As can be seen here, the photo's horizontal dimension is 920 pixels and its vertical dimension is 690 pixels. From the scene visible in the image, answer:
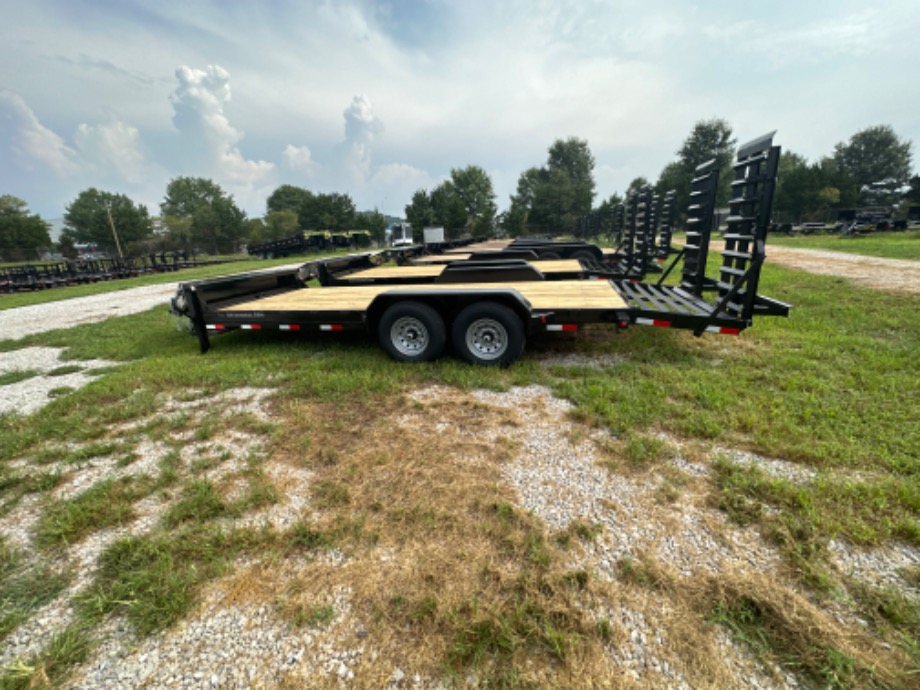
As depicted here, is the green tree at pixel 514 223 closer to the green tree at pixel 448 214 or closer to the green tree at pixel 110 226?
the green tree at pixel 448 214

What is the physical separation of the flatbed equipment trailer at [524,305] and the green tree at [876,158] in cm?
7323

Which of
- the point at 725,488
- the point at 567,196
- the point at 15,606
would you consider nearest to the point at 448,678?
the point at 725,488

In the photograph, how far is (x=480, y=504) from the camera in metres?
2.38

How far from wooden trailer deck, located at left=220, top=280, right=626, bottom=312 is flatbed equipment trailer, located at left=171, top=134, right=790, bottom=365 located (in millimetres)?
14

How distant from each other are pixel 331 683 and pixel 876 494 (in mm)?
3088

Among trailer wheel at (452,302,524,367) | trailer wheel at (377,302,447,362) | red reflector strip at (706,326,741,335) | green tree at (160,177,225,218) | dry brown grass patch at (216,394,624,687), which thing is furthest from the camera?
green tree at (160,177,225,218)

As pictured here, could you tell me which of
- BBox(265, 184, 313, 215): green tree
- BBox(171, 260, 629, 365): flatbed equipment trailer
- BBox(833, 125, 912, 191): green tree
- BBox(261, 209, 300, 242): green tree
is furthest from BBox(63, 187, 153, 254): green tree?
BBox(833, 125, 912, 191): green tree

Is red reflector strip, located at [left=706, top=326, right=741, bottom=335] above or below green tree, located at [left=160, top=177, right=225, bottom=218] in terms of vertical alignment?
below

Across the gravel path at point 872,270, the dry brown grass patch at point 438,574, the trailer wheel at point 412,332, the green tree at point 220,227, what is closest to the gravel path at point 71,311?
A: the trailer wheel at point 412,332

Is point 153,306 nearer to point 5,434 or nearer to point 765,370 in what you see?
point 5,434

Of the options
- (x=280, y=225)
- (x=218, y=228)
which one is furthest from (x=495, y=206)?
(x=218, y=228)

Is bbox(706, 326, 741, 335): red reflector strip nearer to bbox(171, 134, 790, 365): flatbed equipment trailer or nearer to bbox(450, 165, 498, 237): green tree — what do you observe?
bbox(171, 134, 790, 365): flatbed equipment trailer

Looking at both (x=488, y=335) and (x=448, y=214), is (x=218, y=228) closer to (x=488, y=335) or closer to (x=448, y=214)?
(x=448, y=214)

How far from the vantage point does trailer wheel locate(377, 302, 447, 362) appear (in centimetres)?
463
